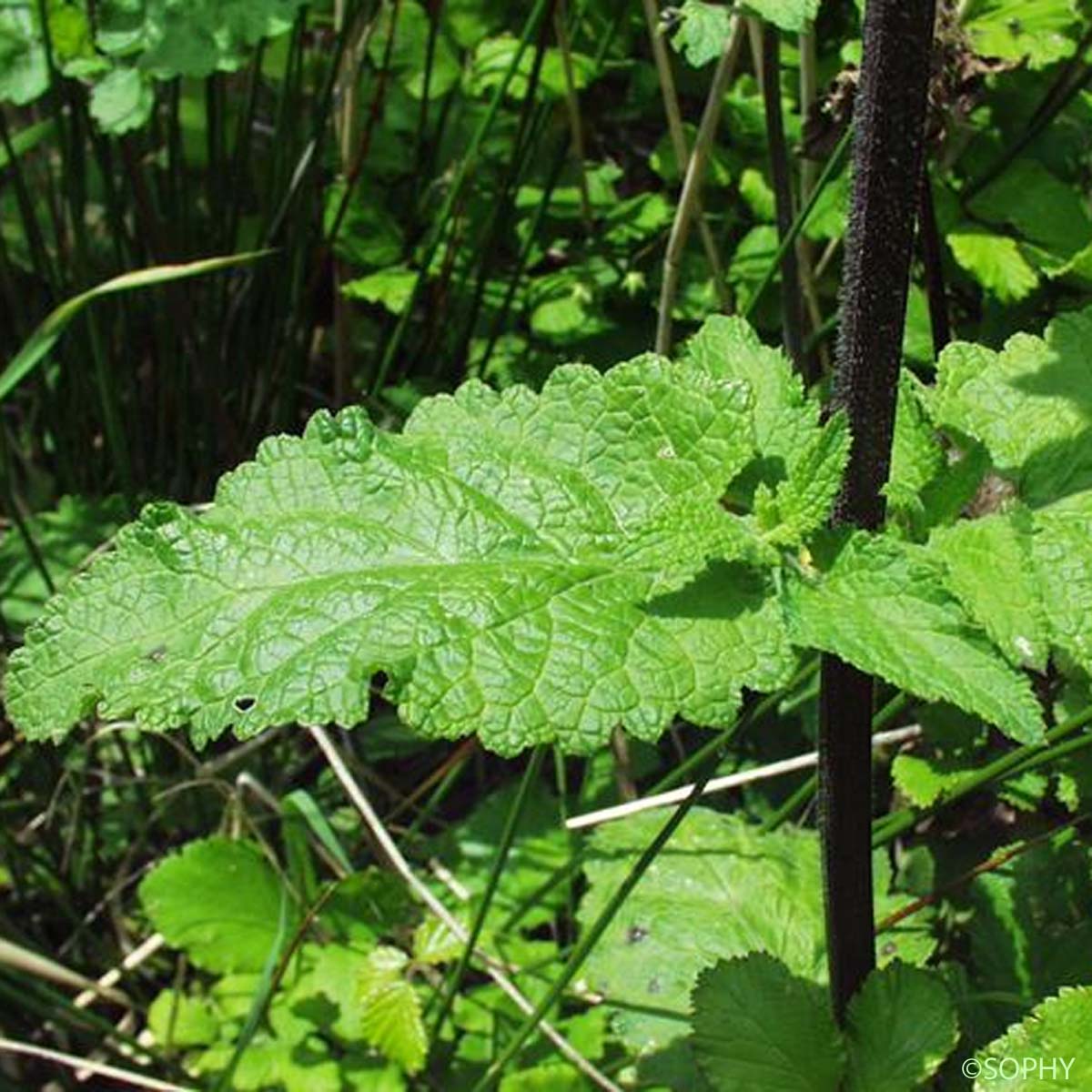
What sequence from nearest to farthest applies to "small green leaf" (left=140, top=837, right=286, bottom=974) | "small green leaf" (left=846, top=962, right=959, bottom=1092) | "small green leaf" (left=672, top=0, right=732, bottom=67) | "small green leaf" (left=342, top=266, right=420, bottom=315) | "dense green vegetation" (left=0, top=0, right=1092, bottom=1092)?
1. "dense green vegetation" (left=0, top=0, right=1092, bottom=1092)
2. "small green leaf" (left=846, top=962, right=959, bottom=1092)
3. "small green leaf" (left=672, top=0, right=732, bottom=67)
4. "small green leaf" (left=140, top=837, right=286, bottom=974)
5. "small green leaf" (left=342, top=266, right=420, bottom=315)

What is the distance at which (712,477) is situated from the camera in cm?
88

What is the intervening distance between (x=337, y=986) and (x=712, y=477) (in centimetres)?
87

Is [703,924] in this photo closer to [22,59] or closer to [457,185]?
[457,185]

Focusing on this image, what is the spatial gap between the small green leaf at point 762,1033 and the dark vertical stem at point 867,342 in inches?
3.2

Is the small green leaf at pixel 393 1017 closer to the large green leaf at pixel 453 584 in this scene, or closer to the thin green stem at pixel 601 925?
the thin green stem at pixel 601 925

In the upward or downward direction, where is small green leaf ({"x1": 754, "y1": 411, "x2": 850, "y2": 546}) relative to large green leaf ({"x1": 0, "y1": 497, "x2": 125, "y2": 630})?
→ upward

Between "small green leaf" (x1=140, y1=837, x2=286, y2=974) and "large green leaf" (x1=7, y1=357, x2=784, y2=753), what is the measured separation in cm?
77

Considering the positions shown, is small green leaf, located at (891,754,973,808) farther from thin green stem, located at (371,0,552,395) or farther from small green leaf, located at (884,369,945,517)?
thin green stem, located at (371,0,552,395)

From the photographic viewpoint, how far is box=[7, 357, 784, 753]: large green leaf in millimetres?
779

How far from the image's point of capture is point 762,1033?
104 centimetres

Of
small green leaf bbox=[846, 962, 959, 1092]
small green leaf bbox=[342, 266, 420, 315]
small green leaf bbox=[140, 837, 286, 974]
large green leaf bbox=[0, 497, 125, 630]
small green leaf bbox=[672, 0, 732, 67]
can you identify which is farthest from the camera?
large green leaf bbox=[0, 497, 125, 630]

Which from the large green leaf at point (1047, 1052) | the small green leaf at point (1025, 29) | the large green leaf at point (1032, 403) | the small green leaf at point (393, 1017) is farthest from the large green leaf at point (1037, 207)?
the small green leaf at point (393, 1017)

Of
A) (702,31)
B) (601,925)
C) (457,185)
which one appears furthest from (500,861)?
(457,185)

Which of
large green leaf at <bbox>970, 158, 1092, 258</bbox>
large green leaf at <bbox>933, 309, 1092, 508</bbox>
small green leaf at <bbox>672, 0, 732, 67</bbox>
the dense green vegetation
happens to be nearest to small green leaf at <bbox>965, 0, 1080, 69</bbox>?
the dense green vegetation
